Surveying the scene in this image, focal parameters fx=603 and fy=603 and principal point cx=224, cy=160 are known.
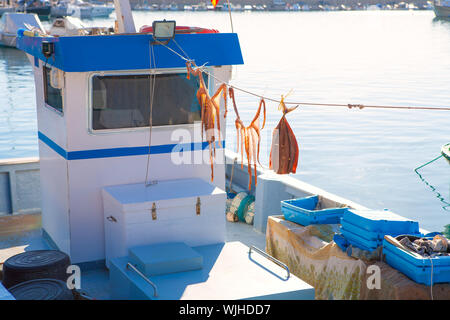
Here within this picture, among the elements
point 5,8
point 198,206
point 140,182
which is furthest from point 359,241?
point 5,8

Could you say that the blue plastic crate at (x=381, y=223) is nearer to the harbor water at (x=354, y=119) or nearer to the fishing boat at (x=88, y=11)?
the harbor water at (x=354, y=119)

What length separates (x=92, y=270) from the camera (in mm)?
6043

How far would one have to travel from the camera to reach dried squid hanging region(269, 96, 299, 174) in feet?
16.6

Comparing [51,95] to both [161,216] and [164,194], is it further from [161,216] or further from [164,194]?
[161,216]

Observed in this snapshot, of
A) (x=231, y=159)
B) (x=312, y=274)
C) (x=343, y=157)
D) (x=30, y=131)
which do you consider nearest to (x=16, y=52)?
(x=30, y=131)

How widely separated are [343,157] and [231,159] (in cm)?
1277

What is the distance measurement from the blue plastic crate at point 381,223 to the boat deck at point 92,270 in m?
1.88

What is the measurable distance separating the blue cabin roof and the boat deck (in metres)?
2.01

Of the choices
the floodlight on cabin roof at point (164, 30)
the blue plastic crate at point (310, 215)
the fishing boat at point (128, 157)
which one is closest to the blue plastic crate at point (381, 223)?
the blue plastic crate at point (310, 215)

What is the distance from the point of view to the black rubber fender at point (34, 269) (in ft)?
17.0

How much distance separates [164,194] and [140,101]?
1.01 m

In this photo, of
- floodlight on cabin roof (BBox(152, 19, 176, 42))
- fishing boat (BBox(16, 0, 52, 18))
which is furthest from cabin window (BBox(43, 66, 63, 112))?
fishing boat (BBox(16, 0, 52, 18))

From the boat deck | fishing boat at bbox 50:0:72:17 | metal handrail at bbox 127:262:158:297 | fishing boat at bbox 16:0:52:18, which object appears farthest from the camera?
fishing boat at bbox 50:0:72:17

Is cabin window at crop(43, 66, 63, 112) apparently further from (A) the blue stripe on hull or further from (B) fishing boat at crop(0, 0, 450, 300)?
(A) the blue stripe on hull
